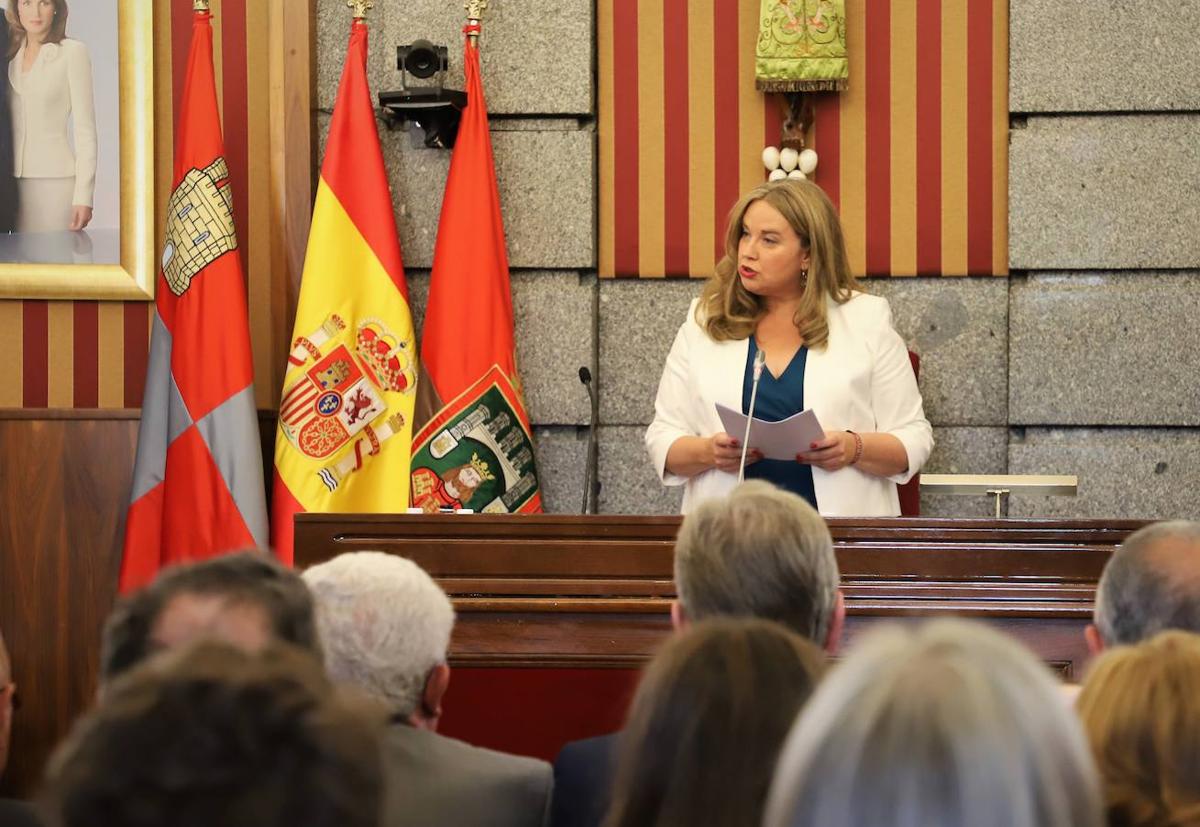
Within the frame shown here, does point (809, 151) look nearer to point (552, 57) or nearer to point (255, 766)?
point (552, 57)

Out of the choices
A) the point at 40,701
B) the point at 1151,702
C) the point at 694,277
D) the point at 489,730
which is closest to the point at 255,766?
the point at 1151,702

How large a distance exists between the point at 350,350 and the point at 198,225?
59 cm

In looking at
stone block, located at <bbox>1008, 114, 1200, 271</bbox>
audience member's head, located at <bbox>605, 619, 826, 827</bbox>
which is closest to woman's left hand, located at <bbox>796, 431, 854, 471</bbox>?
stone block, located at <bbox>1008, 114, 1200, 271</bbox>

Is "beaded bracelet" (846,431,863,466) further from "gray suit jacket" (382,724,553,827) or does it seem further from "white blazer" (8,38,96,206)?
"white blazer" (8,38,96,206)

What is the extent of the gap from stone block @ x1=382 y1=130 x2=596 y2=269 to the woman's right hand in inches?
60.3

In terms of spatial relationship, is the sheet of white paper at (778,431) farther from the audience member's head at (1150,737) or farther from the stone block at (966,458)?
the audience member's head at (1150,737)

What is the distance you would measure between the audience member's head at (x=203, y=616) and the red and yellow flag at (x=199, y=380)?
3.05m

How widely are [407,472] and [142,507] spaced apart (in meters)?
0.78

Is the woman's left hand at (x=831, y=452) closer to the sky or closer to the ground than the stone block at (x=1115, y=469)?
closer to the sky

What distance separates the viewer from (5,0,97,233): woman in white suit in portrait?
4984 millimetres

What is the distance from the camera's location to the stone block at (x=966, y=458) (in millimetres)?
4859

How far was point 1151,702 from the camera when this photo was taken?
1192mm

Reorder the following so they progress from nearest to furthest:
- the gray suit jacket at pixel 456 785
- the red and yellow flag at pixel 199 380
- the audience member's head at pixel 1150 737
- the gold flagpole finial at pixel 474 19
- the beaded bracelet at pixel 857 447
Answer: the audience member's head at pixel 1150 737 → the gray suit jacket at pixel 456 785 → the beaded bracelet at pixel 857 447 → the red and yellow flag at pixel 199 380 → the gold flagpole finial at pixel 474 19

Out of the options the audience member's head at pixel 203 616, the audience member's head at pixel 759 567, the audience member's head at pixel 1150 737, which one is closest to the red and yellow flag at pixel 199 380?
the audience member's head at pixel 759 567
